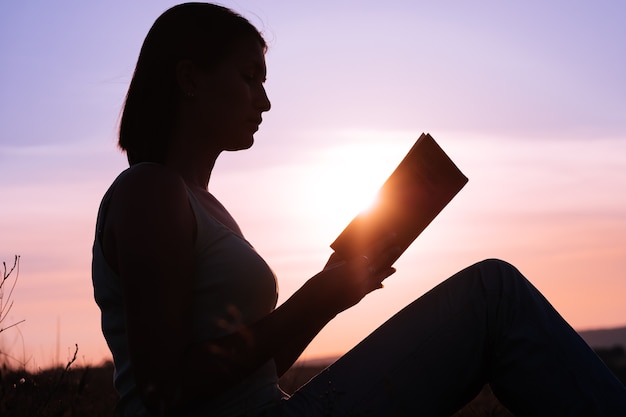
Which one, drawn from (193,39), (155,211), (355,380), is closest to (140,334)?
(155,211)

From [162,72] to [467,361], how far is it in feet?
5.21

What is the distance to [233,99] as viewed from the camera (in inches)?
128

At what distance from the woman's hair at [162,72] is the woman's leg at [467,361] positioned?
3.72 feet

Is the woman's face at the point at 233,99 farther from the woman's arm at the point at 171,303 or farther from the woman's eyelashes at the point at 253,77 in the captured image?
the woman's arm at the point at 171,303

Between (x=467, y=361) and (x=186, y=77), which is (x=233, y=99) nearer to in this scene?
(x=186, y=77)

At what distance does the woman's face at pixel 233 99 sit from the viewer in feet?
10.5

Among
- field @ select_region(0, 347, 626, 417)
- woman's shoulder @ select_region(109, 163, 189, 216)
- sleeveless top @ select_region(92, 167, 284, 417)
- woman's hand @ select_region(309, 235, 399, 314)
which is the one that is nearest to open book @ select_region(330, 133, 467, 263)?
woman's hand @ select_region(309, 235, 399, 314)

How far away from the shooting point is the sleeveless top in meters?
2.72

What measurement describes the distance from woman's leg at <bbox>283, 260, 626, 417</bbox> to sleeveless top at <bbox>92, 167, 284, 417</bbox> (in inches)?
6.3

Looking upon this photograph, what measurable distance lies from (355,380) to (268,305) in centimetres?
39

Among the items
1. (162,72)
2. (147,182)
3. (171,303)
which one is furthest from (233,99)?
(171,303)

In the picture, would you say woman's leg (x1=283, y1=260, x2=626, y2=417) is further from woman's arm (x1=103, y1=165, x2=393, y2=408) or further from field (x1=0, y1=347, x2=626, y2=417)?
field (x1=0, y1=347, x2=626, y2=417)

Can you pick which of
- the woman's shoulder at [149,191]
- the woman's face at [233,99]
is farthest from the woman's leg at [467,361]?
the woman's face at [233,99]

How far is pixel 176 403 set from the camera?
8.36 ft
